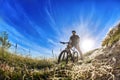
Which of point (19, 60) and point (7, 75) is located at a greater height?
point (19, 60)

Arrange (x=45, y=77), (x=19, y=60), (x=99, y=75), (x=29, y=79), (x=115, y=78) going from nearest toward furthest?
(x=115, y=78)
(x=99, y=75)
(x=29, y=79)
(x=45, y=77)
(x=19, y=60)

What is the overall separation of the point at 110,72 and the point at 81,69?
161 centimetres

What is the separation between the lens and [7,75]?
1111 cm

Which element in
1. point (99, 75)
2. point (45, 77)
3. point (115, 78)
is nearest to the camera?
point (115, 78)

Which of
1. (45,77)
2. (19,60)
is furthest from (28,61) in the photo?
(45,77)

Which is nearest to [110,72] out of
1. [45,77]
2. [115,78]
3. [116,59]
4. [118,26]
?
[115,78]

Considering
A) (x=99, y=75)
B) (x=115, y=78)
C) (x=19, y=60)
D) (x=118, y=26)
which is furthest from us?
(x=19, y=60)

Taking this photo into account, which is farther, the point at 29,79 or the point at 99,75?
the point at 29,79

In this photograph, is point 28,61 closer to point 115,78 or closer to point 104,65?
point 104,65

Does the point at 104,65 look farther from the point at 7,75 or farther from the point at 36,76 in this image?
the point at 7,75

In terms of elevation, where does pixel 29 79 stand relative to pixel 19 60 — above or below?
below

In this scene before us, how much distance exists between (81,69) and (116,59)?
1324 mm

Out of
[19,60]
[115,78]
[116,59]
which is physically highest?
[19,60]

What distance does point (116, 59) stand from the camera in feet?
35.7
